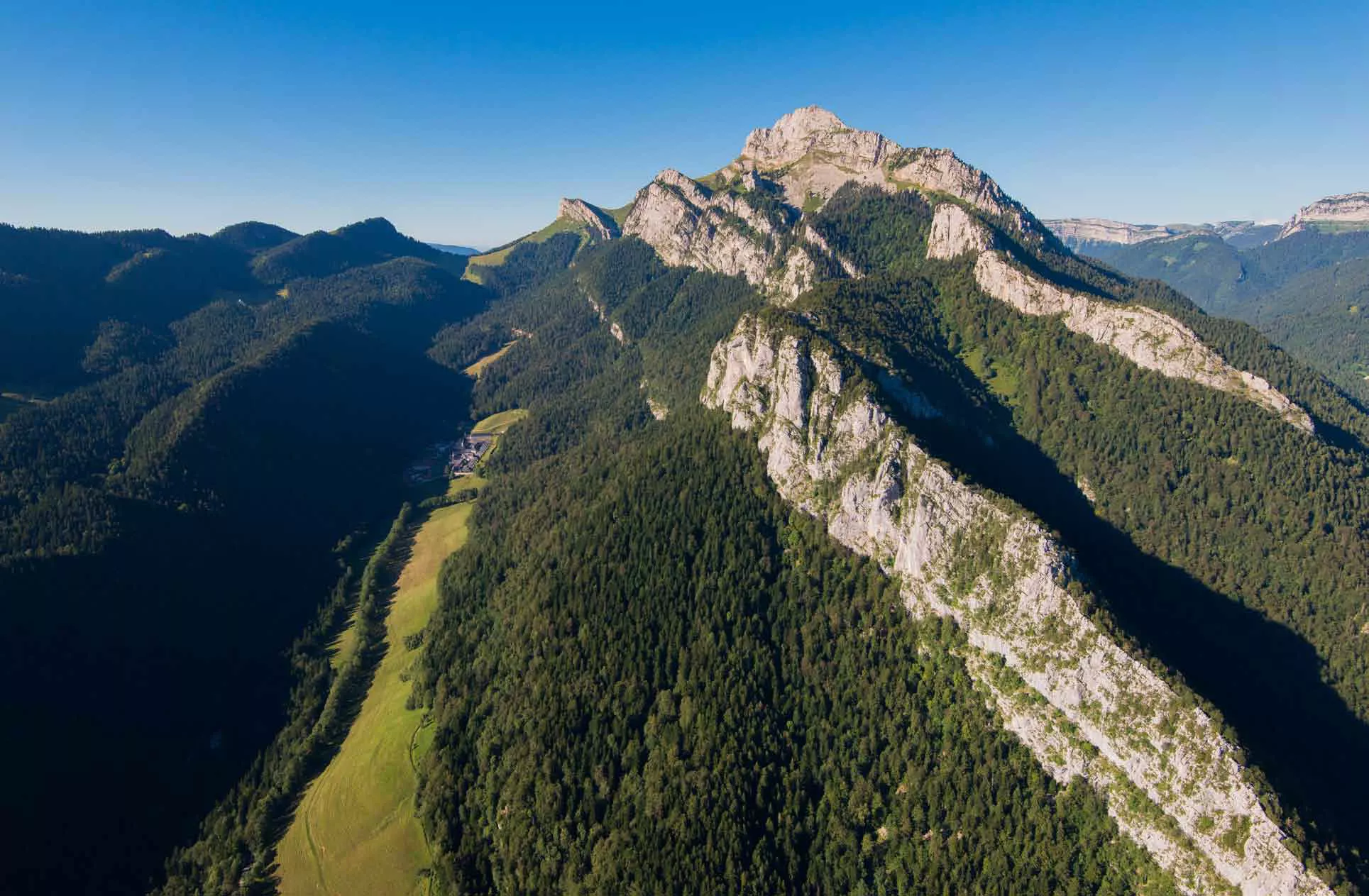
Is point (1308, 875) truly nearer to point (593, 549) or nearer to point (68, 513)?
point (593, 549)

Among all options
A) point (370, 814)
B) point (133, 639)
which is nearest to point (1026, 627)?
point (370, 814)

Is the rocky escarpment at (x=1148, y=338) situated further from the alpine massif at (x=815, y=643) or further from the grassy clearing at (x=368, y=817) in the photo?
the grassy clearing at (x=368, y=817)

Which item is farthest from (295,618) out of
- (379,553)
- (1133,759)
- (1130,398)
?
(1130,398)

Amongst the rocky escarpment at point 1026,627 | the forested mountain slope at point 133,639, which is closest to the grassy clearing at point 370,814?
the forested mountain slope at point 133,639

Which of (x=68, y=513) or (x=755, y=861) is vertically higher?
(x=68, y=513)

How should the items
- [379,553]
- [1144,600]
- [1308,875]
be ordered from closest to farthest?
1. [1308,875]
2. [1144,600]
3. [379,553]

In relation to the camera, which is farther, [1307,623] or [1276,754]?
[1307,623]
